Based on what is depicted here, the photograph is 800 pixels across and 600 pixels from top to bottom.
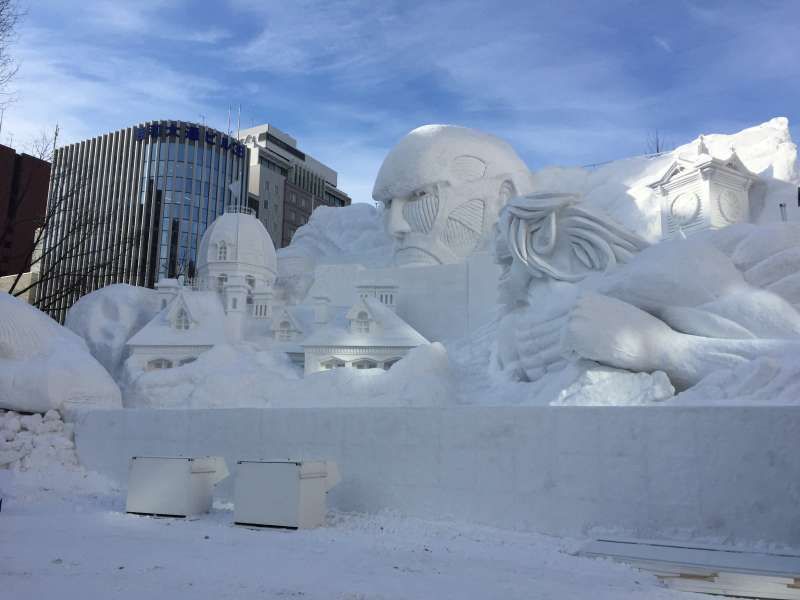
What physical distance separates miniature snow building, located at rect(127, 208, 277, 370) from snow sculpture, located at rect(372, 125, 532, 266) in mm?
5819

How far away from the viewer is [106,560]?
191 inches

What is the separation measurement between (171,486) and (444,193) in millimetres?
22166

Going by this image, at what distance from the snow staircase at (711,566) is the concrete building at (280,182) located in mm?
59163

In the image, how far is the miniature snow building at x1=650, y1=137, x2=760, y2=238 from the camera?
20062mm

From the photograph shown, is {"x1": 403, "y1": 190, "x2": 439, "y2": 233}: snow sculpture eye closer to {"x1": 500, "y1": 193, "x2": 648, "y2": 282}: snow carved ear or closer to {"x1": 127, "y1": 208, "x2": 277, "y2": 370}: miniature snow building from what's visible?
{"x1": 127, "y1": 208, "x2": 277, "y2": 370}: miniature snow building

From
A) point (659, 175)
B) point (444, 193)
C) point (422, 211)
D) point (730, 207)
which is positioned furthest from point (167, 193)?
point (730, 207)

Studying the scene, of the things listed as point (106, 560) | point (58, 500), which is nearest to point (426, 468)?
point (106, 560)

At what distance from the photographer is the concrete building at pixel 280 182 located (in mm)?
63344

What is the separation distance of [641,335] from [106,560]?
6887mm

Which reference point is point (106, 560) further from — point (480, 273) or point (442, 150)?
point (442, 150)

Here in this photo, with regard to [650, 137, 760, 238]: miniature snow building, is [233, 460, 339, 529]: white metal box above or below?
below

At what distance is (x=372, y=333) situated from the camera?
860 inches

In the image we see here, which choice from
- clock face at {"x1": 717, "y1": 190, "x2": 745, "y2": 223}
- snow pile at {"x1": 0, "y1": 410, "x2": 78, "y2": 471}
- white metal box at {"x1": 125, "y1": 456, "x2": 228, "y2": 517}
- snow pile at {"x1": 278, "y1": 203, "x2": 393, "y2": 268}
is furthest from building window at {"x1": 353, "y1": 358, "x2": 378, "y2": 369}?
white metal box at {"x1": 125, "y1": 456, "x2": 228, "y2": 517}

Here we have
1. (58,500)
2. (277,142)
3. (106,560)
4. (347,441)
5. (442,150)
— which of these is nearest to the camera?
(106,560)
